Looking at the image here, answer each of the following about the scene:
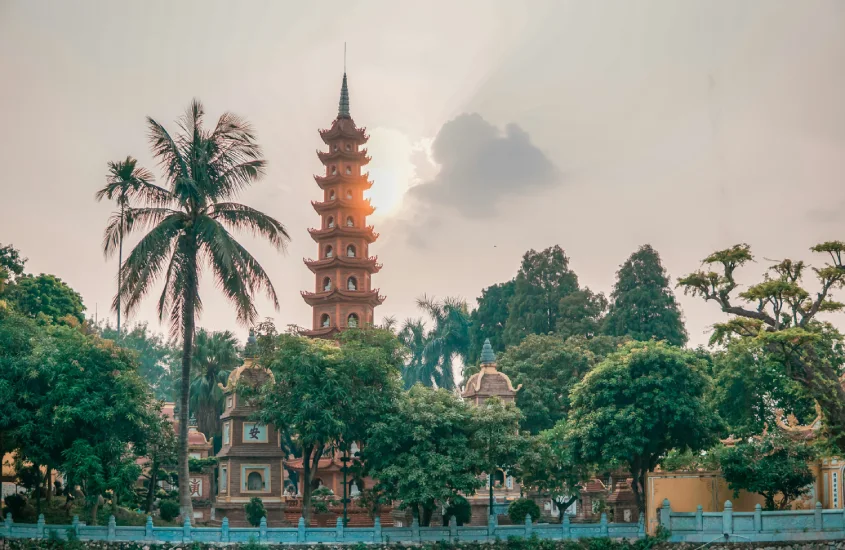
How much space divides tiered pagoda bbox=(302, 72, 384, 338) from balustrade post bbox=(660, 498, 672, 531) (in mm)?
24486

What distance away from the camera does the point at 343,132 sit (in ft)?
201

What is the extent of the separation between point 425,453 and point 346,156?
2720 centimetres

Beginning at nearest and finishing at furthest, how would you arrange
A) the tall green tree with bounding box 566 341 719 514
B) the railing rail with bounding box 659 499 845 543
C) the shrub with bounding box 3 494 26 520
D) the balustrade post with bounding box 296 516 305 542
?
1. the railing rail with bounding box 659 499 845 543
2. the balustrade post with bounding box 296 516 305 542
3. the tall green tree with bounding box 566 341 719 514
4. the shrub with bounding box 3 494 26 520

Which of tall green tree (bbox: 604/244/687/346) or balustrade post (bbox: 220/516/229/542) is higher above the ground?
tall green tree (bbox: 604/244/687/346)

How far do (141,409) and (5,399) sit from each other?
4.30 meters

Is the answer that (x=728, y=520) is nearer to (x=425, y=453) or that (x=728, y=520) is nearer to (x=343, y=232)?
(x=425, y=453)

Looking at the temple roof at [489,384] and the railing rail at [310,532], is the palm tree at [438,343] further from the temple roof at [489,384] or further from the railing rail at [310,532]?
the railing rail at [310,532]

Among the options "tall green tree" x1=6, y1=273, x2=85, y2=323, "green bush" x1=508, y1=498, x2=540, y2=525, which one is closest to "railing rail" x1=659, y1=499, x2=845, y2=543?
"green bush" x1=508, y1=498, x2=540, y2=525

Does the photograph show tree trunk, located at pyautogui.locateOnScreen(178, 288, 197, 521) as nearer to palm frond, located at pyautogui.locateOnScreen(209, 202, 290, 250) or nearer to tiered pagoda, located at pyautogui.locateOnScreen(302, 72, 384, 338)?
palm frond, located at pyautogui.locateOnScreen(209, 202, 290, 250)

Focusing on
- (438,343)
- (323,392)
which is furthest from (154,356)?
(323,392)

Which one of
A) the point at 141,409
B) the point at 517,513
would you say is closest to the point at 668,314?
the point at 517,513

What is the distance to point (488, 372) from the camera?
1959 inches

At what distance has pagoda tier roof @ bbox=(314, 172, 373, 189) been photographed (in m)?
60.7

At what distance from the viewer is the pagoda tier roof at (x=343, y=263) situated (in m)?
59.5
